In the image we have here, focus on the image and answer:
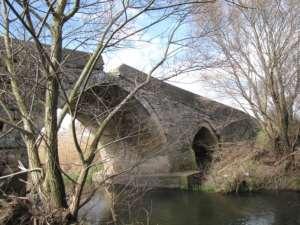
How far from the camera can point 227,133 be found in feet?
51.5

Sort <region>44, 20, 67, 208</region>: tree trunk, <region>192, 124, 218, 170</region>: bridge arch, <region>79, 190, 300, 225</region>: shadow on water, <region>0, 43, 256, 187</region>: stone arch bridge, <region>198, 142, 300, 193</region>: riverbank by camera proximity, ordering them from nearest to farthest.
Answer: <region>44, 20, 67, 208</region>: tree trunk
<region>79, 190, 300, 225</region>: shadow on water
<region>198, 142, 300, 193</region>: riverbank
<region>0, 43, 256, 187</region>: stone arch bridge
<region>192, 124, 218, 170</region>: bridge arch

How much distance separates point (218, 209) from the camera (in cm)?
903

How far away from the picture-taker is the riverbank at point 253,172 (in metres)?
11.0

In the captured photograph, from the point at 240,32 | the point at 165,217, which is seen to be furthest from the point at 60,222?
the point at 240,32

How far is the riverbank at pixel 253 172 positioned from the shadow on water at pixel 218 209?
0.48 meters

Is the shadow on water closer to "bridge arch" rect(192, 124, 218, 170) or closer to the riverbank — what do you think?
the riverbank

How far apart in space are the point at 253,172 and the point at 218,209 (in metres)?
2.68

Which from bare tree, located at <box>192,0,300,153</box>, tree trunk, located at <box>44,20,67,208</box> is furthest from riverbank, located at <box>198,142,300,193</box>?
tree trunk, located at <box>44,20,67,208</box>

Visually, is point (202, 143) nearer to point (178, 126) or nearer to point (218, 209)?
point (178, 126)

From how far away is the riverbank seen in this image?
11.0 metres

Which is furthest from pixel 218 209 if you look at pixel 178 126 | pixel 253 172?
pixel 178 126

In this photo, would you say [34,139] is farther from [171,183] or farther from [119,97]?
[171,183]

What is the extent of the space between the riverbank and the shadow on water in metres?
0.48

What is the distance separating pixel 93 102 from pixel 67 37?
2596mm
